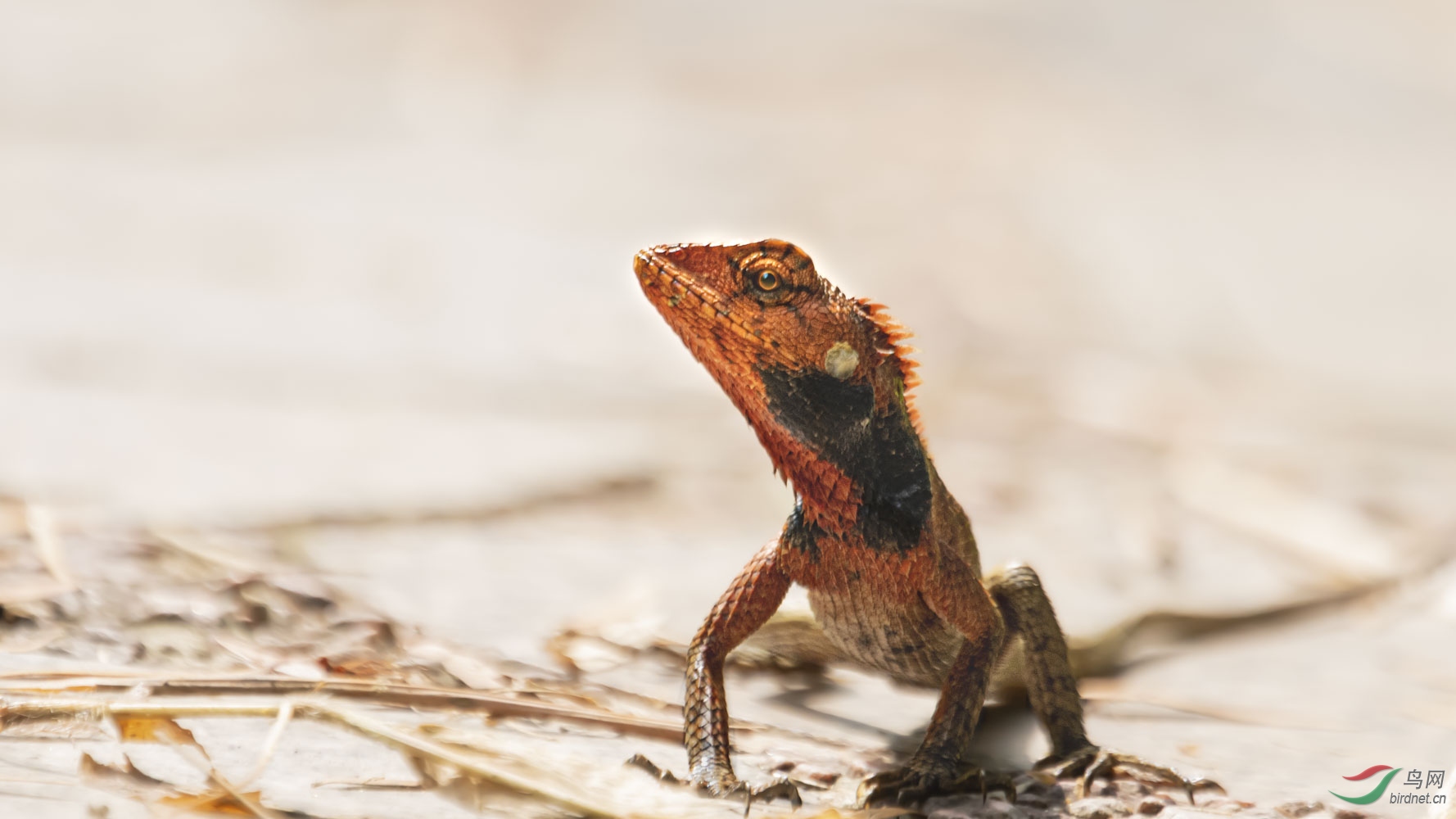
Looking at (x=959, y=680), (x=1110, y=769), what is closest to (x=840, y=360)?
(x=959, y=680)

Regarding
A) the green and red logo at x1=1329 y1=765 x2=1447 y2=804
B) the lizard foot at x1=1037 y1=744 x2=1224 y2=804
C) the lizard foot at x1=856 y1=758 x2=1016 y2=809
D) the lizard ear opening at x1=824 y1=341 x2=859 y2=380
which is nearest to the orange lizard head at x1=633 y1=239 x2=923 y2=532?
the lizard ear opening at x1=824 y1=341 x2=859 y2=380

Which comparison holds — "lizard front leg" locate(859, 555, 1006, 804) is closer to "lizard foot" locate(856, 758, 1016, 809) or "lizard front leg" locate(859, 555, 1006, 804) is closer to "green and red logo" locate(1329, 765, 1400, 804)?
"lizard foot" locate(856, 758, 1016, 809)

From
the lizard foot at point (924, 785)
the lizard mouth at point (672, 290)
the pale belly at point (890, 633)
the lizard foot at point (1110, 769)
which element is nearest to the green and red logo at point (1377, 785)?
the lizard foot at point (1110, 769)

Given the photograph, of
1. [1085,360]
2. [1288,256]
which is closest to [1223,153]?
[1288,256]

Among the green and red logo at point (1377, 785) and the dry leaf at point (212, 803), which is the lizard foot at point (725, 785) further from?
the green and red logo at point (1377, 785)

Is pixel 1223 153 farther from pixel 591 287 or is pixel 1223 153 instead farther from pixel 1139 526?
pixel 1139 526

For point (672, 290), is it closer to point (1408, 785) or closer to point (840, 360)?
point (840, 360)
